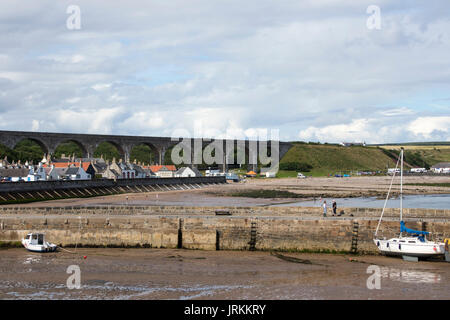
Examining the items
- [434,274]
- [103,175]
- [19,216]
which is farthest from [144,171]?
[434,274]

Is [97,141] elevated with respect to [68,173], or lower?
elevated

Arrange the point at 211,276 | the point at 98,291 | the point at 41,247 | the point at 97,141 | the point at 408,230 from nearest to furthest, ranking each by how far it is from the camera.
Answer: the point at 98,291, the point at 211,276, the point at 408,230, the point at 41,247, the point at 97,141

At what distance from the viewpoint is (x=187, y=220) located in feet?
123

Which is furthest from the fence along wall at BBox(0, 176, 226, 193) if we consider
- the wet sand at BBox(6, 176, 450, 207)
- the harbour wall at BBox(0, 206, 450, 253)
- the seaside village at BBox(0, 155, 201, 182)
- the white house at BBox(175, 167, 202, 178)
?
the harbour wall at BBox(0, 206, 450, 253)

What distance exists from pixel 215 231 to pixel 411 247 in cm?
1291

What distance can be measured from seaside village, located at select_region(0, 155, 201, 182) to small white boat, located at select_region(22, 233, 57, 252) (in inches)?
1830

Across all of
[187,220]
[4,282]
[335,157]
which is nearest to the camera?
[4,282]

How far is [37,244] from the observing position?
1410 inches

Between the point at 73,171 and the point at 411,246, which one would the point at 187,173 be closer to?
the point at 73,171

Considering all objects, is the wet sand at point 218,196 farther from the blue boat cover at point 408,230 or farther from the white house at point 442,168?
the white house at point 442,168

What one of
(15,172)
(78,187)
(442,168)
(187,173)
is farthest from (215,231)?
(442,168)
